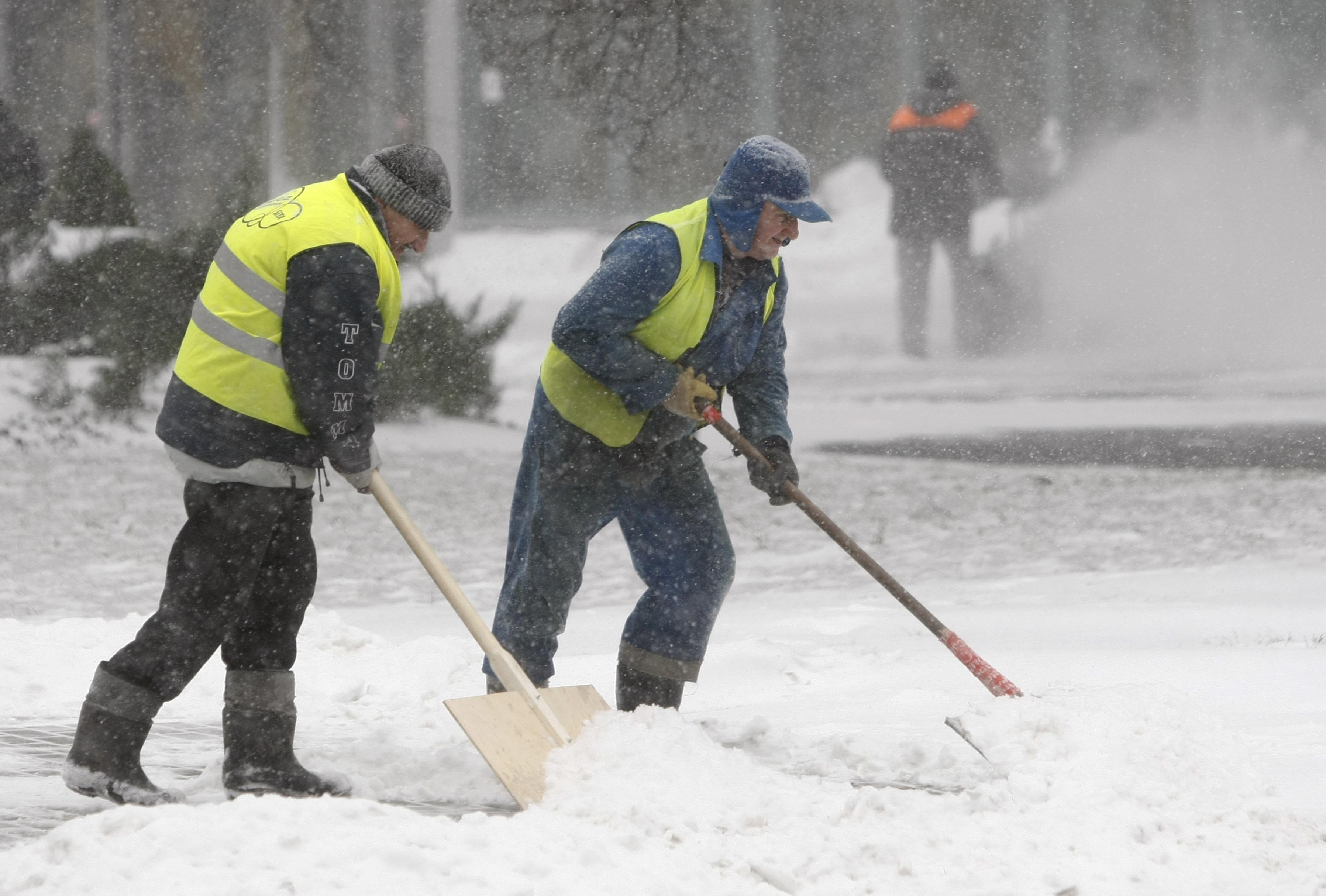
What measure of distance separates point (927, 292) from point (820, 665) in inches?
219

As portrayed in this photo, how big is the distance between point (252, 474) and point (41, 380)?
7.58m

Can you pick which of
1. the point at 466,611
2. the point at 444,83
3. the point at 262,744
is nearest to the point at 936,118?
the point at 444,83

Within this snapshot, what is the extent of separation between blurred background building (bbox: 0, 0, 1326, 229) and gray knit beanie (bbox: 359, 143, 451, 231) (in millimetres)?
6927

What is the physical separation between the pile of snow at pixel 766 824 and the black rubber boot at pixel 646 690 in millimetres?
214

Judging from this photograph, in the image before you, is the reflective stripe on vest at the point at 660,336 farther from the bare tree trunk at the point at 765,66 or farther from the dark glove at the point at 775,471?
the bare tree trunk at the point at 765,66

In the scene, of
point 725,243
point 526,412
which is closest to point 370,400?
point 725,243

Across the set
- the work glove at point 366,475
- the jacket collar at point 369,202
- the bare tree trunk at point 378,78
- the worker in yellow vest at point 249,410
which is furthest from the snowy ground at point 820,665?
the jacket collar at point 369,202

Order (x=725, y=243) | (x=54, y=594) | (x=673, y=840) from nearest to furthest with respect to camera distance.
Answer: (x=673, y=840)
(x=725, y=243)
(x=54, y=594)

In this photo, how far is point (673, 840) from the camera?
8.80 ft

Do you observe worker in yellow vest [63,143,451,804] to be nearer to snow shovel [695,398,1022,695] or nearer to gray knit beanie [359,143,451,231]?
gray knit beanie [359,143,451,231]

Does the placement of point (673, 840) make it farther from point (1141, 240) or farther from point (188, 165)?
point (188, 165)

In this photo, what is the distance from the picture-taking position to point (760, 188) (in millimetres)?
3439

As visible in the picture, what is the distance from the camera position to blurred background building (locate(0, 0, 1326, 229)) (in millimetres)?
9812

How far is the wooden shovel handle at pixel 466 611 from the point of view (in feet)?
10.6
